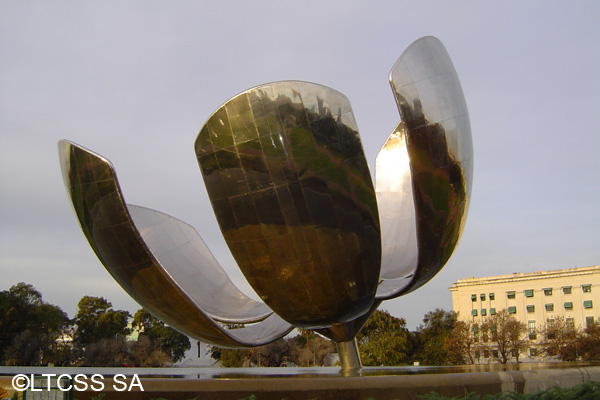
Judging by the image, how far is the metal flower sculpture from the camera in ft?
25.0

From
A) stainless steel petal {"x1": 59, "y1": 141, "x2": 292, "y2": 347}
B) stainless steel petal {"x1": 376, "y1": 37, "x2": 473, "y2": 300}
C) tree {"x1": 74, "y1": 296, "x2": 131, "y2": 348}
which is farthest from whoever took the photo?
tree {"x1": 74, "y1": 296, "x2": 131, "y2": 348}

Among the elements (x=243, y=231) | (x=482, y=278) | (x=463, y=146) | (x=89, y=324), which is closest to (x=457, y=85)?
(x=463, y=146)

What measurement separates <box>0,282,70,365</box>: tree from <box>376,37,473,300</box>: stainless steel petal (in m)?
38.6

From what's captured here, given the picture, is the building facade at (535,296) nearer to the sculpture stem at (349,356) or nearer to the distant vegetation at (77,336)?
the distant vegetation at (77,336)

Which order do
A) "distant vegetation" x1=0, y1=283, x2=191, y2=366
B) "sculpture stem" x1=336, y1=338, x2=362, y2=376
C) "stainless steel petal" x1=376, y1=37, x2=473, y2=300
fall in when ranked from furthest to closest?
"distant vegetation" x1=0, y1=283, x2=191, y2=366 → "sculpture stem" x1=336, y1=338, x2=362, y2=376 → "stainless steel petal" x1=376, y1=37, x2=473, y2=300

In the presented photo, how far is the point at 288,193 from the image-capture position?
300 inches

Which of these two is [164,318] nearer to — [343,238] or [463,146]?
[343,238]

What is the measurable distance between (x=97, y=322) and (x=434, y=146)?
159 ft

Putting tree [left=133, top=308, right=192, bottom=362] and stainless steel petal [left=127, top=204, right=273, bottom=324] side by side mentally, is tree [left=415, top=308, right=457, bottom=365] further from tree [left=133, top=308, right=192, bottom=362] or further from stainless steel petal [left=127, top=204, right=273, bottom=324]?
stainless steel petal [left=127, top=204, right=273, bottom=324]

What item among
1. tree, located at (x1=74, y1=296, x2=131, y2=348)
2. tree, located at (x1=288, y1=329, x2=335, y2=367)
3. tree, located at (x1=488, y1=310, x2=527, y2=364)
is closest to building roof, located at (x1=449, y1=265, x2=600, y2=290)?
tree, located at (x1=488, y1=310, x2=527, y2=364)

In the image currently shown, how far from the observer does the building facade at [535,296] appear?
59.2 meters

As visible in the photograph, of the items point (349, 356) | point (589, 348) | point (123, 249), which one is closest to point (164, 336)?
point (589, 348)

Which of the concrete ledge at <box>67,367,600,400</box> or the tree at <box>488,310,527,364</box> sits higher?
the concrete ledge at <box>67,367,600,400</box>

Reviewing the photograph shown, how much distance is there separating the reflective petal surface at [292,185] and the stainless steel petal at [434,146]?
0.93 m
